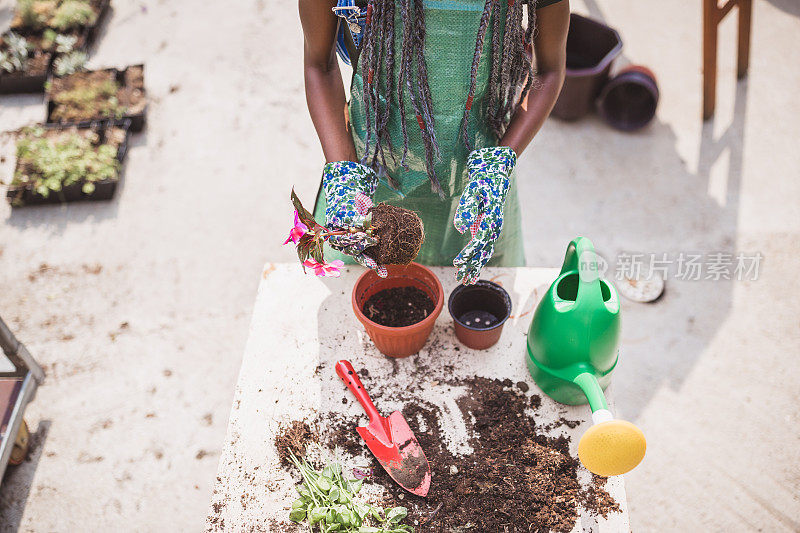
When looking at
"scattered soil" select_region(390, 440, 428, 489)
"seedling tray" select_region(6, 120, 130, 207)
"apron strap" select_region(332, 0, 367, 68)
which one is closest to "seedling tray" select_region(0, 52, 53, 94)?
"seedling tray" select_region(6, 120, 130, 207)

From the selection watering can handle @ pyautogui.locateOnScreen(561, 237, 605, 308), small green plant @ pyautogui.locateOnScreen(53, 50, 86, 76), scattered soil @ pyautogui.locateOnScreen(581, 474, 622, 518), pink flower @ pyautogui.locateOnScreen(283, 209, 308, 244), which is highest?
pink flower @ pyautogui.locateOnScreen(283, 209, 308, 244)

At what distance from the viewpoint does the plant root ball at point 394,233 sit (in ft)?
4.19

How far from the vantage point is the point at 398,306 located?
1.45m

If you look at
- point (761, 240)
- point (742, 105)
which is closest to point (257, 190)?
point (761, 240)

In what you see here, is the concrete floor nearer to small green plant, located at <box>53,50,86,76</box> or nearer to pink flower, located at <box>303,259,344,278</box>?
small green plant, located at <box>53,50,86,76</box>

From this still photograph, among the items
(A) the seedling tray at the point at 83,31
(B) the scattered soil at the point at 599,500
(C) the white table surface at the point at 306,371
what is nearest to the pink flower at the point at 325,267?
(C) the white table surface at the point at 306,371

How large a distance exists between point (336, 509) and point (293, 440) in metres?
0.21

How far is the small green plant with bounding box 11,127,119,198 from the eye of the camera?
296 centimetres

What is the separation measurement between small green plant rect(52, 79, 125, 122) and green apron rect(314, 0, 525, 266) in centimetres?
237

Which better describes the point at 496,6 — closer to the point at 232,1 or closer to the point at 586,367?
the point at 586,367

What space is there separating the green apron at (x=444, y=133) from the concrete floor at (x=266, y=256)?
1.14m

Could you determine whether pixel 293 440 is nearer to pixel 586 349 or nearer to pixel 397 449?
pixel 397 449

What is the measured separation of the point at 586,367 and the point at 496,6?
81 centimetres

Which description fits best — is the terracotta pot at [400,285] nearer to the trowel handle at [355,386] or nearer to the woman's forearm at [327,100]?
the trowel handle at [355,386]
